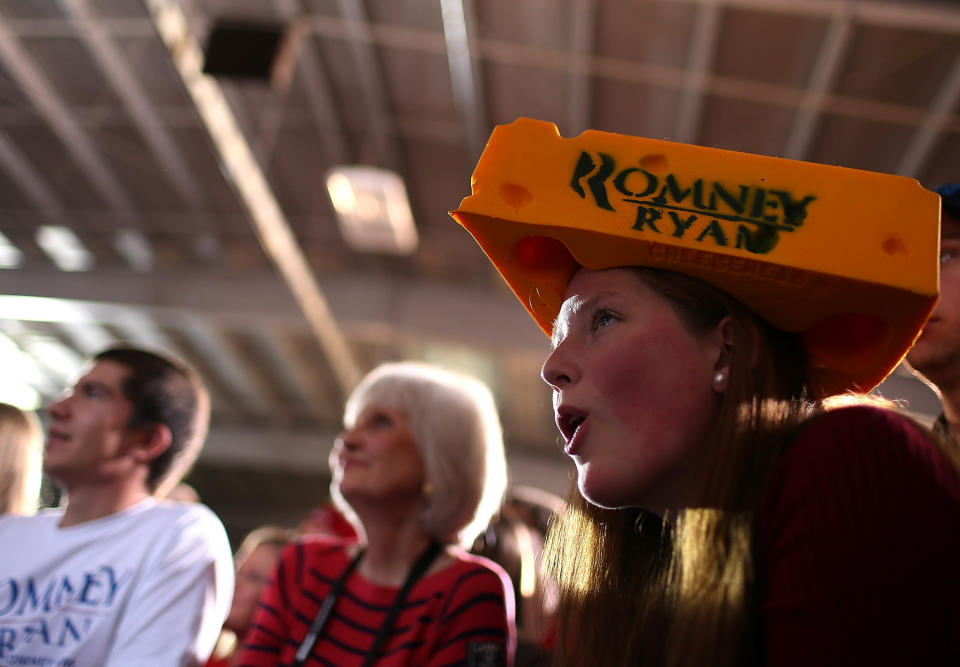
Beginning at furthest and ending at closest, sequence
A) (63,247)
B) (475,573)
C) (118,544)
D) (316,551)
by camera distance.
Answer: (63,247) < (316,551) < (118,544) < (475,573)

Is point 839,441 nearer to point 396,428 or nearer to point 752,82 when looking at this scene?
point 396,428

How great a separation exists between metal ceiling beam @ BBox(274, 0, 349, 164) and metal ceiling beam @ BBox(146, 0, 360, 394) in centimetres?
67

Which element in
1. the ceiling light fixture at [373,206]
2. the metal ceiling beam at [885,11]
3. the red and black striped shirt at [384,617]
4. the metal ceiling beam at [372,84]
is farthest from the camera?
the ceiling light fixture at [373,206]

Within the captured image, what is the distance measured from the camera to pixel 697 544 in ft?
2.97

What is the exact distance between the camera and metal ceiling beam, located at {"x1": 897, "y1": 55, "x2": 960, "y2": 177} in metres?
5.04

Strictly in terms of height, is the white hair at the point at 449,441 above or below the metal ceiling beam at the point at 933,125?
below

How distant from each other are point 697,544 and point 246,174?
647 centimetres

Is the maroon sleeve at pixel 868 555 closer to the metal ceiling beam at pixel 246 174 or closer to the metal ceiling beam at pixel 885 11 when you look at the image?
the metal ceiling beam at pixel 885 11

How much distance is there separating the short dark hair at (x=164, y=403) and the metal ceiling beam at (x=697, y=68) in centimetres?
349

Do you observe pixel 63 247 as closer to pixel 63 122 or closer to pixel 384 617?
pixel 63 122

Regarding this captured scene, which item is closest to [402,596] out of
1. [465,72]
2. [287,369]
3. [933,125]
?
[465,72]

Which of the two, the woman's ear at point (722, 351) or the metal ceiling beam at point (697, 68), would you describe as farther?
the metal ceiling beam at point (697, 68)

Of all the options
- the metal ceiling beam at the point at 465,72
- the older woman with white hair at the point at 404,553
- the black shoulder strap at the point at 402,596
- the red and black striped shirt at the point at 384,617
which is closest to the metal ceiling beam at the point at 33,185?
the metal ceiling beam at the point at 465,72

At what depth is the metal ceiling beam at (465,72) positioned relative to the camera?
5465 mm
